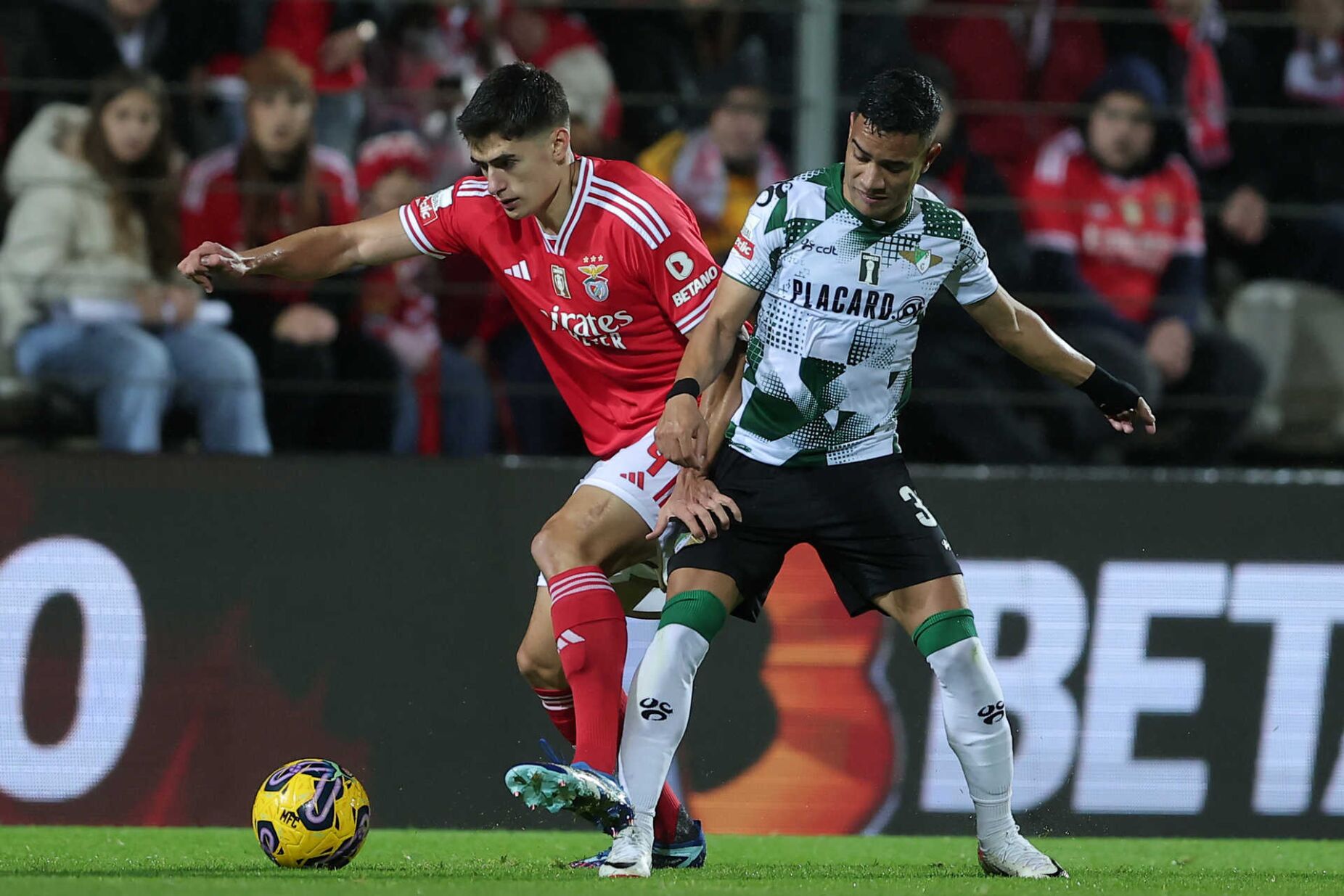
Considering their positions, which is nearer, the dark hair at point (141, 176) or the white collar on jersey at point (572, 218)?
the white collar on jersey at point (572, 218)

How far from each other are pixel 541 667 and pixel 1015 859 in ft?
5.05

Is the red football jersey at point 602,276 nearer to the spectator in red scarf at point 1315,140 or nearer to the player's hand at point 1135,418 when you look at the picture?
the player's hand at point 1135,418

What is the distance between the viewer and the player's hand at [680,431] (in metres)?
4.91

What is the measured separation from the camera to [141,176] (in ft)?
25.7

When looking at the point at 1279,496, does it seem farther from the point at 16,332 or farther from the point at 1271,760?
the point at 16,332

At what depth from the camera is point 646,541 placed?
5.48 metres

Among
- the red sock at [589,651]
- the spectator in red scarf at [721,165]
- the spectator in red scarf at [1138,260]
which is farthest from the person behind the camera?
the spectator in red scarf at [1138,260]

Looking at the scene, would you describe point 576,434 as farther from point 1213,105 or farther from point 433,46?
point 1213,105

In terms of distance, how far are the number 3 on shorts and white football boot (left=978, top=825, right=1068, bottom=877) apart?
931 millimetres

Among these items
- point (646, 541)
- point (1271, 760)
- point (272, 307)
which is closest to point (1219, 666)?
point (1271, 760)

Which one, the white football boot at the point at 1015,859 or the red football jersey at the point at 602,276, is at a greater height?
the red football jersey at the point at 602,276

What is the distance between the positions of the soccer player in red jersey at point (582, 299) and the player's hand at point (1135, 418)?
1.17m

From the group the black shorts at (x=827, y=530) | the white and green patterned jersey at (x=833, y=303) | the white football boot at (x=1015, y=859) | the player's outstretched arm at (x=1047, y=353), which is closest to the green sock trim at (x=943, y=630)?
the black shorts at (x=827, y=530)

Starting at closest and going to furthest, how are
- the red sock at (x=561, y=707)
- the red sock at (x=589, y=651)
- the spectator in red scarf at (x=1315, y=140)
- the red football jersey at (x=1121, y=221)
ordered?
the red sock at (x=589, y=651), the red sock at (x=561, y=707), the red football jersey at (x=1121, y=221), the spectator in red scarf at (x=1315, y=140)
